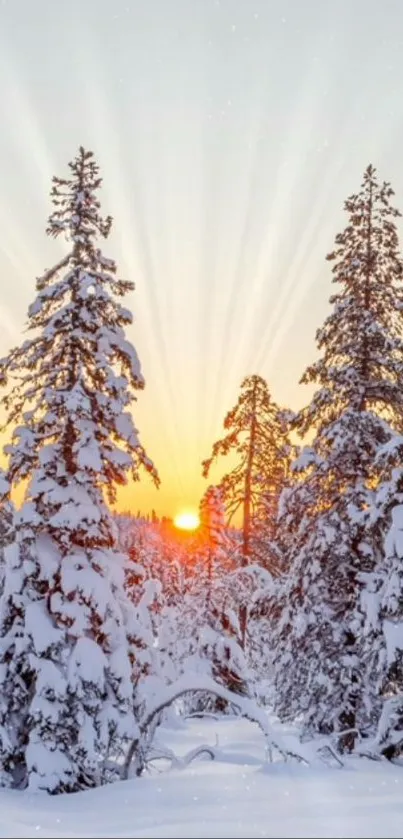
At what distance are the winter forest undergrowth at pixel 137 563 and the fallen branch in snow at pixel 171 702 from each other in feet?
0.11

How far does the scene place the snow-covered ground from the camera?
5.52 meters

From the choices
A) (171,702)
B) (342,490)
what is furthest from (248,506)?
(171,702)

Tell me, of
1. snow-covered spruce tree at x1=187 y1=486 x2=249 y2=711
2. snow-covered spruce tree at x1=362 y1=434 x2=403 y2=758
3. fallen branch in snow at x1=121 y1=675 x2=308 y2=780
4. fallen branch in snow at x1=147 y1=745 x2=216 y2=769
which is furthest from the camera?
snow-covered spruce tree at x1=187 y1=486 x2=249 y2=711

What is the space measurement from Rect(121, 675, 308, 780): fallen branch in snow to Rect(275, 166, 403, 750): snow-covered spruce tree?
425cm

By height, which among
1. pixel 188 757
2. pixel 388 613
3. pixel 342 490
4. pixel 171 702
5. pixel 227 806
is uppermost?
pixel 342 490

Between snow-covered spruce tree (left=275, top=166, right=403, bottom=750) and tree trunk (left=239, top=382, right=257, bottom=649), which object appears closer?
snow-covered spruce tree (left=275, top=166, right=403, bottom=750)

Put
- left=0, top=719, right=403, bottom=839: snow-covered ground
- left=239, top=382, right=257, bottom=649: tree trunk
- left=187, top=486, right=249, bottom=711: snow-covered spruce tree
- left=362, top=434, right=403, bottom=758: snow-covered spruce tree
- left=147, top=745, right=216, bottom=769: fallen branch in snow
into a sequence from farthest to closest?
left=239, top=382, right=257, bottom=649: tree trunk
left=187, top=486, right=249, bottom=711: snow-covered spruce tree
left=362, top=434, right=403, bottom=758: snow-covered spruce tree
left=147, top=745, right=216, bottom=769: fallen branch in snow
left=0, top=719, right=403, bottom=839: snow-covered ground

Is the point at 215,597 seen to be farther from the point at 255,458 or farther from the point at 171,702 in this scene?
the point at 171,702

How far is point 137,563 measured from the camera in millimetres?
14344

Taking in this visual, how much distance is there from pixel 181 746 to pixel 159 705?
8165mm

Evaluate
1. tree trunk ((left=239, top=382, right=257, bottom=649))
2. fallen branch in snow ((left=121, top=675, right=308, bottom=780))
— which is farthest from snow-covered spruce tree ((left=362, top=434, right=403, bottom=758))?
tree trunk ((left=239, top=382, right=257, bottom=649))

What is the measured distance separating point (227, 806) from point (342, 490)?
10.3m

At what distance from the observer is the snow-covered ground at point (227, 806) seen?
5.52m

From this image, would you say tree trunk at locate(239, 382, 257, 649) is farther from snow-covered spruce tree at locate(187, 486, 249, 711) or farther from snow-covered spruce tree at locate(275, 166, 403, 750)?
snow-covered spruce tree at locate(275, 166, 403, 750)
